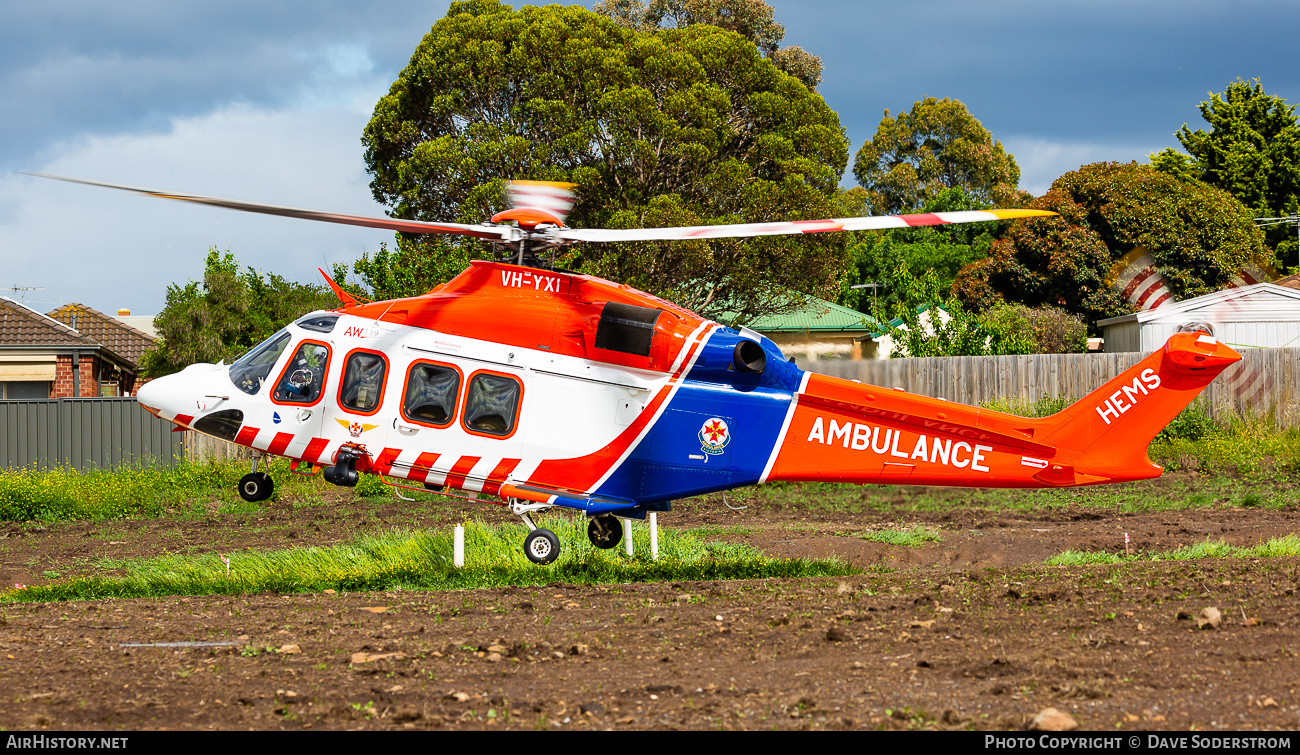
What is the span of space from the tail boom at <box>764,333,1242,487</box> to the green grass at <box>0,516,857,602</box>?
1.82 m

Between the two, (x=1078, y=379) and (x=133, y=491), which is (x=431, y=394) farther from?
(x=1078, y=379)

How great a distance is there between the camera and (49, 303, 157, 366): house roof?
129ft

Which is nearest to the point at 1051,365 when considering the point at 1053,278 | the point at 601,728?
the point at 1053,278

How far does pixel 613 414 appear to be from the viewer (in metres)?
10.6

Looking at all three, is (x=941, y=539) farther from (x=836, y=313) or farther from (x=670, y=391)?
(x=836, y=313)

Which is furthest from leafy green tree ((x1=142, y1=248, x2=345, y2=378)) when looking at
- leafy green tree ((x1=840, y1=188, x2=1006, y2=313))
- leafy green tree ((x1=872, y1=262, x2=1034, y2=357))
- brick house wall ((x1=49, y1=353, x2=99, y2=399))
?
leafy green tree ((x1=840, y1=188, x2=1006, y2=313))

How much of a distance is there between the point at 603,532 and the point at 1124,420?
18.6 ft

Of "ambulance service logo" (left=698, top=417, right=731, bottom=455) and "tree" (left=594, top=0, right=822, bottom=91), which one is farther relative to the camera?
"tree" (left=594, top=0, right=822, bottom=91)

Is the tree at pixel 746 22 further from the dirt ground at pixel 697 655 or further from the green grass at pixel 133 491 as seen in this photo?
the dirt ground at pixel 697 655

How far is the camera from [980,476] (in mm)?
10414

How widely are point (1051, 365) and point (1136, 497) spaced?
545cm

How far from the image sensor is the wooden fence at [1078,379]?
2256 centimetres

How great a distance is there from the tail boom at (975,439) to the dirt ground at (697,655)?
1.05 meters

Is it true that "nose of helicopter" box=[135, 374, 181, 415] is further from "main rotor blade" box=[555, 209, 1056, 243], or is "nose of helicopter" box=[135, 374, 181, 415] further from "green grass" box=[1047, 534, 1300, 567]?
"green grass" box=[1047, 534, 1300, 567]
